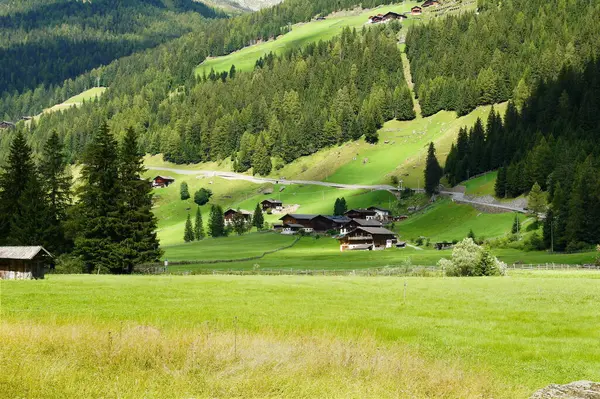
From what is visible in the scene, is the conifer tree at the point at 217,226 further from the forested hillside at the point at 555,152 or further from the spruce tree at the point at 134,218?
the spruce tree at the point at 134,218

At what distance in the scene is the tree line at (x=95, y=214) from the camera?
206 ft

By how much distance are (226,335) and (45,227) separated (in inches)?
2078

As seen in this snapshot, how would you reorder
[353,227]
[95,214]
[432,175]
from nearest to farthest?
[95,214]
[353,227]
[432,175]

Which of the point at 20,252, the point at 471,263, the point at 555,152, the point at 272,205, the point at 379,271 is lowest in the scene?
the point at 379,271

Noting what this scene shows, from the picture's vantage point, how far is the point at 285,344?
19828mm

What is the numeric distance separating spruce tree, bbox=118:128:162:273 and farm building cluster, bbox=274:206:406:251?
72.8 meters

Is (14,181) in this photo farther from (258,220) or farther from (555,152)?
(555,152)

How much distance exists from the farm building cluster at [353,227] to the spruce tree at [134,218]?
72.8 m

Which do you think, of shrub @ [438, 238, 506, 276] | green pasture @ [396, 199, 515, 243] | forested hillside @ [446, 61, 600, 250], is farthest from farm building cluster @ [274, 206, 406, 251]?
shrub @ [438, 238, 506, 276]

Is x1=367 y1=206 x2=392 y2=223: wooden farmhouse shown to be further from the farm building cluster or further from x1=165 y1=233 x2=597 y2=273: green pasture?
x1=165 y1=233 x2=597 y2=273: green pasture

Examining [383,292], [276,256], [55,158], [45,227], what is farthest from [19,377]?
[276,256]

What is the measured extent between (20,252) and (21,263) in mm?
1225

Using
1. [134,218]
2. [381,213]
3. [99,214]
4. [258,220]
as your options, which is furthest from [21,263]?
[381,213]

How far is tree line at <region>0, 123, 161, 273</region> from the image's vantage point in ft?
206
